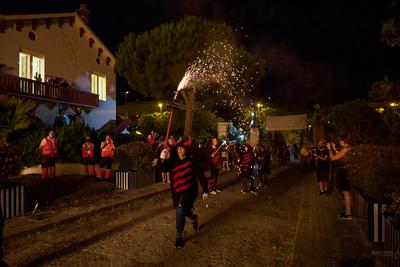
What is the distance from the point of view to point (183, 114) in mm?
31281

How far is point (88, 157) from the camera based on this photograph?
1432 cm

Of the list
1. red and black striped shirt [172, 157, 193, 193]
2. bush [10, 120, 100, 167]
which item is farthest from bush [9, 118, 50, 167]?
red and black striped shirt [172, 157, 193, 193]

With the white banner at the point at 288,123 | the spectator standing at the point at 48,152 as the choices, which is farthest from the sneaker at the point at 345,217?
the white banner at the point at 288,123

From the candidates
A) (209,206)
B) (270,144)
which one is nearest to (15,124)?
(209,206)

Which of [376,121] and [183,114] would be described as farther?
[183,114]

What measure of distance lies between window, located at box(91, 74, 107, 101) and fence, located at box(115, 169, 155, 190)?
1412 cm

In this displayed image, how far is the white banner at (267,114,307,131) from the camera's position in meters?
29.5

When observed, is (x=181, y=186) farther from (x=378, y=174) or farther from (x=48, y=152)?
(x=48, y=152)

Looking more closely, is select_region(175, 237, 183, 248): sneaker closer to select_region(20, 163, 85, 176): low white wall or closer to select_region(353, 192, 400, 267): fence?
select_region(353, 192, 400, 267): fence

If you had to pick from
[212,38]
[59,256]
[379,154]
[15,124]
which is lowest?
[59,256]

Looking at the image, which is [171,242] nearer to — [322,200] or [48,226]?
[48,226]

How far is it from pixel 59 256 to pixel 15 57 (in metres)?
16.3

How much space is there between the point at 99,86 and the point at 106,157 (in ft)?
47.2

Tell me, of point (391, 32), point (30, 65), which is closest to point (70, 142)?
point (30, 65)
